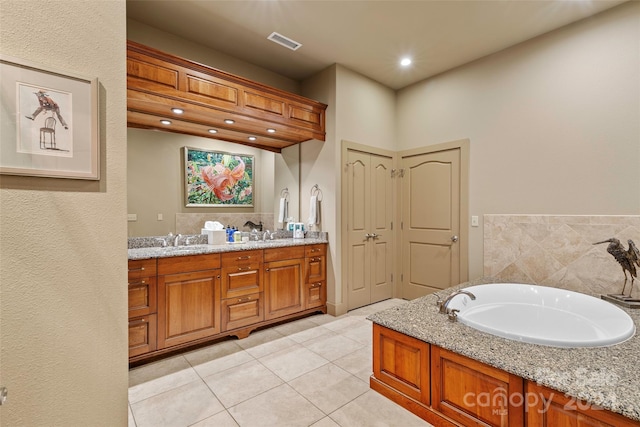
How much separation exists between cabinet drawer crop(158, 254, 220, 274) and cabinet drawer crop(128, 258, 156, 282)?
5 centimetres

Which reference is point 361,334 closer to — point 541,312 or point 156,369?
point 541,312

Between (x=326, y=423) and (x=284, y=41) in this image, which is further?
(x=284, y=41)

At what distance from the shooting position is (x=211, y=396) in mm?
1989

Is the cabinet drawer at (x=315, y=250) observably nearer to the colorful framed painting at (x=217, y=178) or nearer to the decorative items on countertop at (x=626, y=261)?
the colorful framed painting at (x=217, y=178)

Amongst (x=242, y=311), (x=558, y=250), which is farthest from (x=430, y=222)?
(x=242, y=311)

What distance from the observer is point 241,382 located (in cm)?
215

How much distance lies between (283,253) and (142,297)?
1362 mm

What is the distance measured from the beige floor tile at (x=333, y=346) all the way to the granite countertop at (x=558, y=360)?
0.82 m

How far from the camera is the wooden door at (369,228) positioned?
3682 millimetres

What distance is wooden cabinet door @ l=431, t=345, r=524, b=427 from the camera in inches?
56.4

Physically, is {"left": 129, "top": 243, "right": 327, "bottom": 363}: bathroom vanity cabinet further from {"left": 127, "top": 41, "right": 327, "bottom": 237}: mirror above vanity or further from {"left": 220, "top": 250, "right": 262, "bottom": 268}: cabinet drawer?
{"left": 127, "top": 41, "right": 327, "bottom": 237}: mirror above vanity

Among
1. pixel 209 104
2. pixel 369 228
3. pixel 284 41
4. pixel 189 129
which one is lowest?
pixel 369 228

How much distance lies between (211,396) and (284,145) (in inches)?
115

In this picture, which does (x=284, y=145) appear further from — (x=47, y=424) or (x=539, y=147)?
(x=47, y=424)
